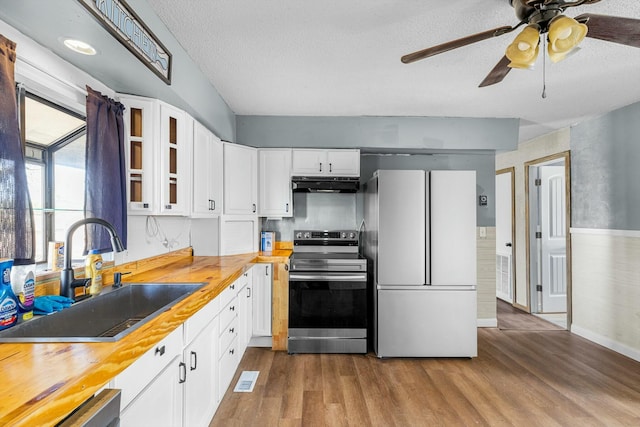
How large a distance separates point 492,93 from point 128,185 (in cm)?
298

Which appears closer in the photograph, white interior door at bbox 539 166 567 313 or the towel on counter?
the towel on counter

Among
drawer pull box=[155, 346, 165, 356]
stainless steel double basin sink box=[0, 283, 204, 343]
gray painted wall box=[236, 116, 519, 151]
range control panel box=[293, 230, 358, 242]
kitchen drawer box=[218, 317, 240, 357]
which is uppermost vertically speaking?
gray painted wall box=[236, 116, 519, 151]

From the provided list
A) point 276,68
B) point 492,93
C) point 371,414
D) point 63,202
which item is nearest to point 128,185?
point 63,202

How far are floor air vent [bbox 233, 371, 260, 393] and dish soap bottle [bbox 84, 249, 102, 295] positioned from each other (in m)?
1.33

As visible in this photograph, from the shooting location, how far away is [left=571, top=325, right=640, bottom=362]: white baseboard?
3.04 meters

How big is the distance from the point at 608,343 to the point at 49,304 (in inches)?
178

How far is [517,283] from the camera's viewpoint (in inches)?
181

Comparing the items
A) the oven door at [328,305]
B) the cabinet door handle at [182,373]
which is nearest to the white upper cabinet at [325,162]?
the oven door at [328,305]

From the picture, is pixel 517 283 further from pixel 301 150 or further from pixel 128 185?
pixel 128 185

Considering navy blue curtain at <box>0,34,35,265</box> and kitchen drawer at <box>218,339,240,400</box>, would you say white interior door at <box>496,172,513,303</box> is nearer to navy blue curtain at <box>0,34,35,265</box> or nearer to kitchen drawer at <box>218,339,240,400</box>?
kitchen drawer at <box>218,339,240,400</box>

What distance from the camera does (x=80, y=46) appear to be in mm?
1452

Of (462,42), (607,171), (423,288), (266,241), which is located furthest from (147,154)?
(607,171)

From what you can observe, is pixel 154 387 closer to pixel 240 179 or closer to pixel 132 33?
pixel 132 33

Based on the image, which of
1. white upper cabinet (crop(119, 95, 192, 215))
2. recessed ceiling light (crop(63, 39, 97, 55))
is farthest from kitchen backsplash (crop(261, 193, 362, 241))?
recessed ceiling light (crop(63, 39, 97, 55))
